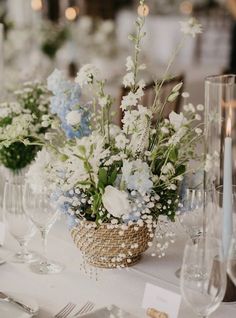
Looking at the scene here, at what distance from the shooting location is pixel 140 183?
1.48m

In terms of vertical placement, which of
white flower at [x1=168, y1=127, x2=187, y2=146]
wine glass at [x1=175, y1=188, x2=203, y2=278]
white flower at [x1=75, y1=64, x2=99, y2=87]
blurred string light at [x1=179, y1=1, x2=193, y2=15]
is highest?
blurred string light at [x1=179, y1=1, x2=193, y2=15]

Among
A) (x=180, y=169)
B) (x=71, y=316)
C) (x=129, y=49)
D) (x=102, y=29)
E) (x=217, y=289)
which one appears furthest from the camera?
(x=129, y=49)

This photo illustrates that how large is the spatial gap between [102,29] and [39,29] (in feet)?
2.32

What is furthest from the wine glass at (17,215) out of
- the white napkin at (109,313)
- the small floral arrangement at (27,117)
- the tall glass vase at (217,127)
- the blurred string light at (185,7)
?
the blurred string light at (185,7)

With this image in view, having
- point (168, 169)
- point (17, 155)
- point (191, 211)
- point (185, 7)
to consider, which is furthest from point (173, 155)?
point (185, 7)

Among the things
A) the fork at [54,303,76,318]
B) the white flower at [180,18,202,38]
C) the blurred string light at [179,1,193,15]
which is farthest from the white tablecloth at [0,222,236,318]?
the blurred string light at [179,1,193,15]

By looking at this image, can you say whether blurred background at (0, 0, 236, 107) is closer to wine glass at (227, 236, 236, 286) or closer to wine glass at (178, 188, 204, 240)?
wine glass at (178, 188, 204, 240)

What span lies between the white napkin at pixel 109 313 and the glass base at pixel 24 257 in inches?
14.1

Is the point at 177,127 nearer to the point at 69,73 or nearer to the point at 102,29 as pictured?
the point at 69,73

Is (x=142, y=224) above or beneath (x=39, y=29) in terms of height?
beneath

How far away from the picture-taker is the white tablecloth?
1.47 metres

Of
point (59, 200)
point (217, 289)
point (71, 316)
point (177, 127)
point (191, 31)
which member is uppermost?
point (191, 31)

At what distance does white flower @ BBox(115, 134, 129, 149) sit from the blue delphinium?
0.17 m

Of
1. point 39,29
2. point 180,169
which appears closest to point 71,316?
point 180,169
